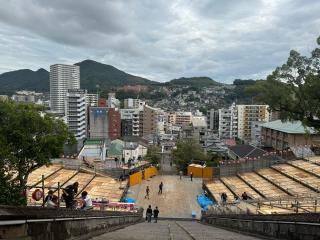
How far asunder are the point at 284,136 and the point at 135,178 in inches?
1497

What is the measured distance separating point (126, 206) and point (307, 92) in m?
14.2

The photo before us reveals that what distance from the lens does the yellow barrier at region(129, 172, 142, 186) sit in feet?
109

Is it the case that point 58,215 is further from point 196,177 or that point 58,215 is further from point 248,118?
point 248,118

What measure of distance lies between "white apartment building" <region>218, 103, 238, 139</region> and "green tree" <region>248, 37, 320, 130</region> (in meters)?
108

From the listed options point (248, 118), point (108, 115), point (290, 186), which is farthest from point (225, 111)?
point (290, 186)

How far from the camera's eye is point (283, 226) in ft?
29.1

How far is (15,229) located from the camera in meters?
4.82

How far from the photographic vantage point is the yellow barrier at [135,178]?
33.2 meters

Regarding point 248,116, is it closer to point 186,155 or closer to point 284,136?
point 284,136

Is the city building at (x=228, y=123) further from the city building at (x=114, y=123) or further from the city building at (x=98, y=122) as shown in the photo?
the city building at (x=98, y=122)

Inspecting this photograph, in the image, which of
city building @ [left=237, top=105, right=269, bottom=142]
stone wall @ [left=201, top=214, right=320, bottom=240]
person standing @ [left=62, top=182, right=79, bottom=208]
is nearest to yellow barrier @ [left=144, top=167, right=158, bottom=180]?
stone wall @ [left=201, top=214, right=320, bottom=240]

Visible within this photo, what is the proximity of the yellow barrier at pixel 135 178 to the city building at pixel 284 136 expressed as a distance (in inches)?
1059

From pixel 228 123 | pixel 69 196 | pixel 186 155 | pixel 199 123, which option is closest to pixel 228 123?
pixel 228 123

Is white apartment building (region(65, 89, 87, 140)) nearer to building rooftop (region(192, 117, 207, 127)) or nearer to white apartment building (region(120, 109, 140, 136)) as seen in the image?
white apartment building (region(120, 109, 140, 136))
